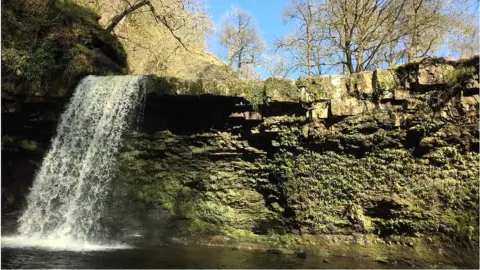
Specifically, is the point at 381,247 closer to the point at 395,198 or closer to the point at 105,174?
the point at 395,198

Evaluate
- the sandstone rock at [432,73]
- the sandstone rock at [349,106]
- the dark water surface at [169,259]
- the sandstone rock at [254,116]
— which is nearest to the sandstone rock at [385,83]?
the sandstone rock at [349,106]

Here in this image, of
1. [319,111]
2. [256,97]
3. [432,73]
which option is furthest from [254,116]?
[432,73]

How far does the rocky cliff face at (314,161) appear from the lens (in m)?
8.55

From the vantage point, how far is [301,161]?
9773mm

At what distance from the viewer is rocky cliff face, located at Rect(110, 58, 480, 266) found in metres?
8.55

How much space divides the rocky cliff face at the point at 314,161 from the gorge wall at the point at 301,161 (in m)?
0.03

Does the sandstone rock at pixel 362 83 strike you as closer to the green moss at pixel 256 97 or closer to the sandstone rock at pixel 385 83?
the sandstone rock at pixel 385 83

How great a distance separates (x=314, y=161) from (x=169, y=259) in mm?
4135

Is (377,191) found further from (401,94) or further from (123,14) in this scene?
(123,14)

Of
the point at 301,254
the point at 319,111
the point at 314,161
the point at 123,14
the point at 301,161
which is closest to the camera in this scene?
the point at 301,254

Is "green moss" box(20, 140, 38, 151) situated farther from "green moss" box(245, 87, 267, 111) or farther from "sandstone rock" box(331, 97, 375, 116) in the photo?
"sandstone rock" box(331, 97, 375, 116)

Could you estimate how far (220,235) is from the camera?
1009 cm

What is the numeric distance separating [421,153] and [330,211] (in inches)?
95.1

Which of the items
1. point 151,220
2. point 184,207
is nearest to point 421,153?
point 184,207
